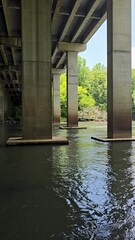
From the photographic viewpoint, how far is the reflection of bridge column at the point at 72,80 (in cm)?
2908

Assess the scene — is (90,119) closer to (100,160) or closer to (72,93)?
(72,93)

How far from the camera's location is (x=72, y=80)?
30.0m

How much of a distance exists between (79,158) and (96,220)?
481 centimetres

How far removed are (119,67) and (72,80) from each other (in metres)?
16.9

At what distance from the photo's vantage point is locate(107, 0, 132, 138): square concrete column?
13.3 meters

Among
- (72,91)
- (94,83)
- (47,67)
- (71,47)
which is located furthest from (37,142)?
(94,83)

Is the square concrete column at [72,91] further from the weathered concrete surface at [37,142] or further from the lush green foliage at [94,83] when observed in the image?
the lush green foliage at [94,83]

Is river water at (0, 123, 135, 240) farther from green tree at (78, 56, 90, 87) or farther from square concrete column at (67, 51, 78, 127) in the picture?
green tree at (78, 56, 90, 87)

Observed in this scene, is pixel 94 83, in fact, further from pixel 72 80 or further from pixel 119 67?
pixel 119 67

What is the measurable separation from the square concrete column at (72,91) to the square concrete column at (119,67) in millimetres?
15275

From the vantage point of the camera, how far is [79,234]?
2.88m

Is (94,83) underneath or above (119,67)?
above

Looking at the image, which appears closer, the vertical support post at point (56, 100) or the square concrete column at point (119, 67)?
the square concrete column at point (119, 67)

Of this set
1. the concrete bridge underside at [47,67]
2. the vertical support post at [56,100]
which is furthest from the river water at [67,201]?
the vertical support post at [56,100]
